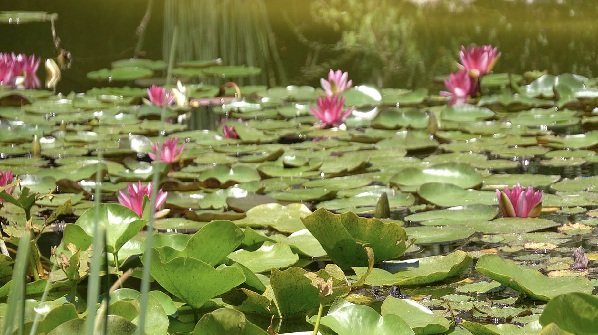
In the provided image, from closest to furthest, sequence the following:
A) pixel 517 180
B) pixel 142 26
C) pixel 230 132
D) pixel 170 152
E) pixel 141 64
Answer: pixel 517 180
pixel 170 152
pixel 230 132
pixel 141 64
pixel 142 26

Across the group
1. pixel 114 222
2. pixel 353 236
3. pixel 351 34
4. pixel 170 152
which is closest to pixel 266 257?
pixel 353 236

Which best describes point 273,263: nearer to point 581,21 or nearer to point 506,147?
point 506,147

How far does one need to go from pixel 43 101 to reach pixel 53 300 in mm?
2468

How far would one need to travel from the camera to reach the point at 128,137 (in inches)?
137

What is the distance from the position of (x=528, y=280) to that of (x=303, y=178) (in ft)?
3.79

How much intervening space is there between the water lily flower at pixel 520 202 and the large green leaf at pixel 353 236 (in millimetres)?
435

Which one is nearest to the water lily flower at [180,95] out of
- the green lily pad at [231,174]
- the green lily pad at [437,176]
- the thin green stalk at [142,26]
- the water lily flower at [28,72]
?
the water lily flower at [28,72]

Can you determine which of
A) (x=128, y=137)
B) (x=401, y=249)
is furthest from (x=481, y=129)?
(x=401, y=249)

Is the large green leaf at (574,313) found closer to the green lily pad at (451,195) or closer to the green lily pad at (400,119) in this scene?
the green lily pad at (451,195)

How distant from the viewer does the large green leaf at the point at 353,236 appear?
6.75ft

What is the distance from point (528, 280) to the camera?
1.97 m

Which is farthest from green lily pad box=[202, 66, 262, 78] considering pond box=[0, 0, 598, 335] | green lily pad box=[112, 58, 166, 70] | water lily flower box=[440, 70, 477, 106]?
water lily flower box=[440, 70, 477, 106]

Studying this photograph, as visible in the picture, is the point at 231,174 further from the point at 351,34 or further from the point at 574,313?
the point at 351,34

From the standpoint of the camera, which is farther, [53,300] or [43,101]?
[43,101]
